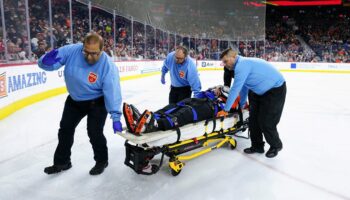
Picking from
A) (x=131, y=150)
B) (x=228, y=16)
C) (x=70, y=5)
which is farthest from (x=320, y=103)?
(x=228, y=16)

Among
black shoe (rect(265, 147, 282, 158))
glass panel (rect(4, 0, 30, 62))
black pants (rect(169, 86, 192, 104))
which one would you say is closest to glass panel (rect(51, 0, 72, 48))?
glass panel (rect(4, 0, 30, 62))

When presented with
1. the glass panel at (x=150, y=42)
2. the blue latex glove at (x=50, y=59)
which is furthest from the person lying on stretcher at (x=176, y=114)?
the glass panel at (x=150, y=42)

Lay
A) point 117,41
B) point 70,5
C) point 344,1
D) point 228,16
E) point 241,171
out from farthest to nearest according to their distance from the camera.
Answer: point 344,1 → point 228,16 → point 117,41 → point 70,5 → point 241,171

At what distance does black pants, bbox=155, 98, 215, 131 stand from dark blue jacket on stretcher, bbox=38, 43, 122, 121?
45 centimetres

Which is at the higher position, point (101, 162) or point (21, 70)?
point (21, 70)

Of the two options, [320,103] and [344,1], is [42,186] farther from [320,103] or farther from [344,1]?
[344,1]

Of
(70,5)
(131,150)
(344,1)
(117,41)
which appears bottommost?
(131,150)

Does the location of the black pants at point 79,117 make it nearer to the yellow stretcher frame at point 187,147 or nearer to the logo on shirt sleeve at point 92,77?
the logo on shirt sleeve at point 92,77

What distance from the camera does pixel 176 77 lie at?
3.99 metres

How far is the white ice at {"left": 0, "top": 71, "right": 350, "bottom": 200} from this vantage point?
248cm

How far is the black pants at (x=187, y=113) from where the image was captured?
2.74 metres

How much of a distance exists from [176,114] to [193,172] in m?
0.56

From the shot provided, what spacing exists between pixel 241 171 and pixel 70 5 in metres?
6.61

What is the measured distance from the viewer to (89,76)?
2.45 metres
